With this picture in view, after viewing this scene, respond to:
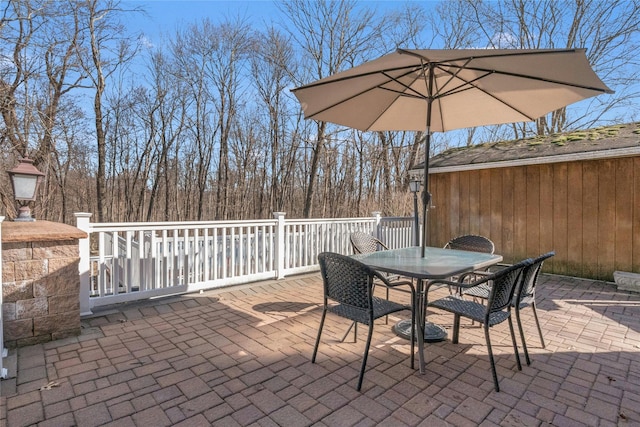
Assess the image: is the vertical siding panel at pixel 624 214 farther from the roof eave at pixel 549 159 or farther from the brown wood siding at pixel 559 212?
the roof eave at pixel 549 159

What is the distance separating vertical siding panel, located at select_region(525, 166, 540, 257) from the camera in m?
5.89

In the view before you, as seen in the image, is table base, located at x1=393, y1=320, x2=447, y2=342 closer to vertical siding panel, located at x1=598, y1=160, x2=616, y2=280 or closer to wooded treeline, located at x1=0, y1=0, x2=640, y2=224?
vertical siding panel, located at x1=598, y1=160, x2=616, y2=280

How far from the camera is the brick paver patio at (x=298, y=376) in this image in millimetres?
1954

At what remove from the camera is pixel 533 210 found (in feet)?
19.5

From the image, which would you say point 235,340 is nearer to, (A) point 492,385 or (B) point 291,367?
(B) point 291,367

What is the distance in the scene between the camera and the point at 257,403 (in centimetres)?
207

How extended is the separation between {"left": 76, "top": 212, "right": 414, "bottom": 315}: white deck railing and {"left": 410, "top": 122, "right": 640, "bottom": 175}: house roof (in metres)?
2.12

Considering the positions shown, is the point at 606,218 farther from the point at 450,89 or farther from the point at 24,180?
the point at 24,180

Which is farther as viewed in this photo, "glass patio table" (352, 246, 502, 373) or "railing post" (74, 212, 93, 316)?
"railing post" (74, 212, 93, 316)

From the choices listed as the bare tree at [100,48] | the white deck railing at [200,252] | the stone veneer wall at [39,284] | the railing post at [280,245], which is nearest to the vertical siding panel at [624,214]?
the white deck railing at [200,252]

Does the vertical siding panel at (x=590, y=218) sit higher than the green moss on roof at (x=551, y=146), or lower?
lower

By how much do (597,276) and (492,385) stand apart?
445cm

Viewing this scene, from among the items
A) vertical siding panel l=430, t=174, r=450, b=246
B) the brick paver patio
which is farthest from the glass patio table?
vertical siding panel l=430, t=174, r=450, b=246

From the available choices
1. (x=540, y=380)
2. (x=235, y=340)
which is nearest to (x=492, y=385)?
(x=540, y=380)
